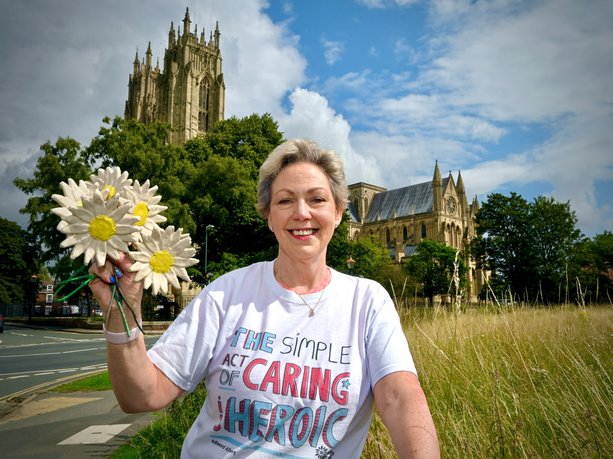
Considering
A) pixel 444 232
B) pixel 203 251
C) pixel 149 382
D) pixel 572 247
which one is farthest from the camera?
pixel 444 232

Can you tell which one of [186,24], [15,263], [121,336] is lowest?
[121,336]

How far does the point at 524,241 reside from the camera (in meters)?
41.3

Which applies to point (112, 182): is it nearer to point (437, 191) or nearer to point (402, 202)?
point (437, 191)

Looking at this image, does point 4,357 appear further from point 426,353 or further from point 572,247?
point 572,247

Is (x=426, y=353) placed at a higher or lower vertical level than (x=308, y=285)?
lower

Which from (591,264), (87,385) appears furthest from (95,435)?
(591,264)

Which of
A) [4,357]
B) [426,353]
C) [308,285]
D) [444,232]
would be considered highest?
[444,232]

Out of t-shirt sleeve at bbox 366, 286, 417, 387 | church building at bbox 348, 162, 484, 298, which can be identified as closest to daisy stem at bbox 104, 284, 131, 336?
t-shirt sleeve at bbox 366, 286, 417, 387

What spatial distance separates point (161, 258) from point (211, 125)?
58.4 metres

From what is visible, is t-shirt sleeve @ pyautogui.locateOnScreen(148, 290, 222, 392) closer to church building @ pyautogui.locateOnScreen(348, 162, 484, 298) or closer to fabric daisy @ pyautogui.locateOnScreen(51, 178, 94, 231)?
fabric daisy @ pyautogui.locateOnScreen(51, 178, 94, 231)

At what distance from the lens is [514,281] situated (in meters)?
40.9

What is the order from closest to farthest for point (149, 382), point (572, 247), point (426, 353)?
point (149, 382) → point (426, 353) → point (572, 247)

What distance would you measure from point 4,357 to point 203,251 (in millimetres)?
16210

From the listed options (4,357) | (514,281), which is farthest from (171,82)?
(4,357)
